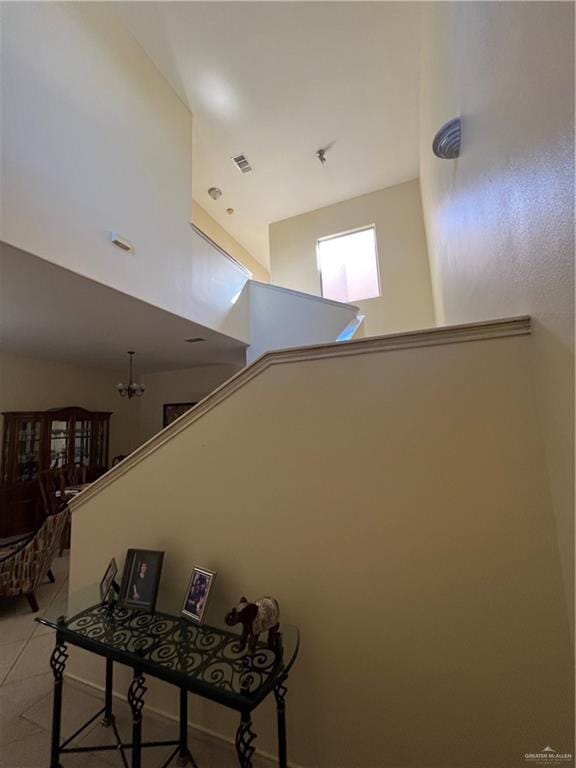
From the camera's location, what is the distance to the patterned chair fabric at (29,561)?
8.99ft

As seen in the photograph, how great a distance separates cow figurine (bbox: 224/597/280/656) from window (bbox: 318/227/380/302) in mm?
5108

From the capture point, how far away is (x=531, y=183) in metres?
1.04

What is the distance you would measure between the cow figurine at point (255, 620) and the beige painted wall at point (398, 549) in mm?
159

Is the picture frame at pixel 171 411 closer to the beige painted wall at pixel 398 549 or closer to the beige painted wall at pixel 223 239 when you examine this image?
the beige painted wall at pixel 223 239

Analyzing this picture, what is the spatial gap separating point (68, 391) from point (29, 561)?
3.55m

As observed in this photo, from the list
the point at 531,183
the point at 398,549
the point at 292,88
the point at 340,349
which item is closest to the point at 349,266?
the point at 292,88

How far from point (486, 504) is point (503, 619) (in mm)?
383

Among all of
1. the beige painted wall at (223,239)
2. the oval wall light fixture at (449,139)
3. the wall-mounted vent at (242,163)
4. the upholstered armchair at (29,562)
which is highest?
the wall-mounted vent at (242,163)

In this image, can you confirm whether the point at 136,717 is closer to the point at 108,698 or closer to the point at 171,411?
the point at 108,698

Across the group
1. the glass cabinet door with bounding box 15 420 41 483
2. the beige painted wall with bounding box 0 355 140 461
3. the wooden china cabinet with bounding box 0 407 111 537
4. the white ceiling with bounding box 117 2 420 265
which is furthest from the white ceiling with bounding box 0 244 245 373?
the white ceiling with bounding box 117 2 420 265

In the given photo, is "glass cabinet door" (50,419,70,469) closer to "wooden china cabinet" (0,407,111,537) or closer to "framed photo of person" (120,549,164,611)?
"wooden china cabinet" (0,407,111,537)

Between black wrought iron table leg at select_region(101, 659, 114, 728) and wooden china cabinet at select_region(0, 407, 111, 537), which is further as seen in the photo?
wooden china cabinet at select_region(0, 407, 111, 537)

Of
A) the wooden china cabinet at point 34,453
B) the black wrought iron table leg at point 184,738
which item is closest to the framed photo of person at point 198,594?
the black wrought iron table leg at point 184,738

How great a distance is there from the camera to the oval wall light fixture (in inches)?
72.6
